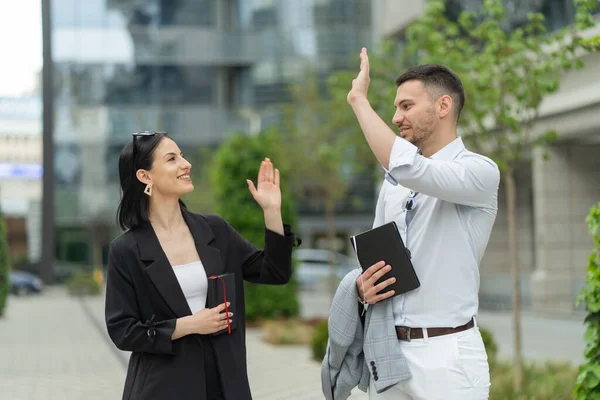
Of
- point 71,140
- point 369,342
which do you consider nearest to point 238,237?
point 369,342

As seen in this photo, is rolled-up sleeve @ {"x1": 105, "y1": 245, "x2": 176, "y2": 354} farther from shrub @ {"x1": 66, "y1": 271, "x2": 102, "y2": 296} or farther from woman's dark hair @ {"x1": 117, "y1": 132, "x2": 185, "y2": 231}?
shrub @ {"x1": 66, "y1": 271, "x2": 102, "y2": 296}

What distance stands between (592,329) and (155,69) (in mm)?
40697

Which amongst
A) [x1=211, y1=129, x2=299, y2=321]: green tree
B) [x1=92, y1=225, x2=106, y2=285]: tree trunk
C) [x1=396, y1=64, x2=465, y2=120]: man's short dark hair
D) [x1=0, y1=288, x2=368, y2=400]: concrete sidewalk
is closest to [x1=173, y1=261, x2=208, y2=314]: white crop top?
[x1=396, y1=64, x2=465, y2=120]: man's short dark hair

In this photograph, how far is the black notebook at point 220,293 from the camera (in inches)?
148

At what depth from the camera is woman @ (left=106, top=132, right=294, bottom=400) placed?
369 cm

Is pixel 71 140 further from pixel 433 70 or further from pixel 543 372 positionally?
pixel 433 70

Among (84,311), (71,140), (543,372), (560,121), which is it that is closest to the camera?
(543,372)

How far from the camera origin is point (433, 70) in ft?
11.3

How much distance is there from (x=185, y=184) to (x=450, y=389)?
1357mm

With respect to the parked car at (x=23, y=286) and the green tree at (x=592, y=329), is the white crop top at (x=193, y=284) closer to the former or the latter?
the green tree at (x=592, y=329)


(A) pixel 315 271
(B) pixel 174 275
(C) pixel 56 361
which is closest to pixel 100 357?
(C) pixel 56 361

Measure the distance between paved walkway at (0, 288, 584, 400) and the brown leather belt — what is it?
6028 mm

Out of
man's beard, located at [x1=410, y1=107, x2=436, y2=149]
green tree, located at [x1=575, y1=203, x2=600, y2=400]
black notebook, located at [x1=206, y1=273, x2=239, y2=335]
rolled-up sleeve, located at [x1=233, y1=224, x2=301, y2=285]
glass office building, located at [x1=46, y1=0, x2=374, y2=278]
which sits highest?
glass office building, located at [x1=46, y1=0, x2=374, y2=278]

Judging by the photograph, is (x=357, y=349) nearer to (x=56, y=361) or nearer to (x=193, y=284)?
(x=193, y=284)
